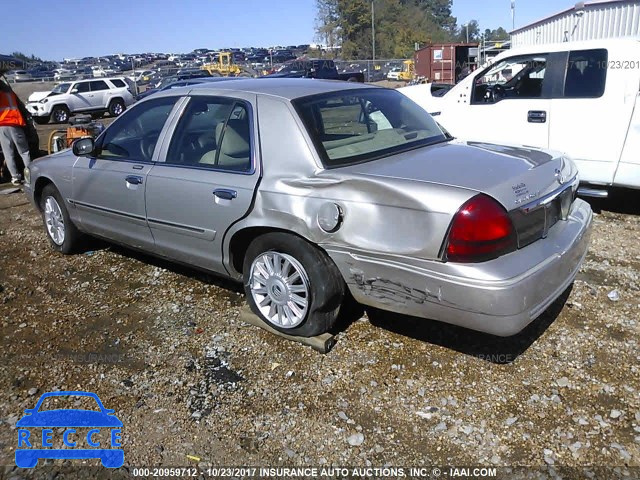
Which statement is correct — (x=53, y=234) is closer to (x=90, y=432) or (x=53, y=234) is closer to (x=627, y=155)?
(x=90, y=432)

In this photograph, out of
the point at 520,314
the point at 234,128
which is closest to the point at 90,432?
the point at 234,128

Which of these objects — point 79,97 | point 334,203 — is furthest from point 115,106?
point 334,203

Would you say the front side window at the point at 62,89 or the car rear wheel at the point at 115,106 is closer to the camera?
the front side window at the point at 62,89

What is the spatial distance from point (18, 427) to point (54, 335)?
105 centimetres

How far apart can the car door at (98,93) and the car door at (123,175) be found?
19.9 metres

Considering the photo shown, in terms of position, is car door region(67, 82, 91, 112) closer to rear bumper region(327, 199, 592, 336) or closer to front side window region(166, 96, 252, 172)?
front side window region(166, 96, 252, 172)

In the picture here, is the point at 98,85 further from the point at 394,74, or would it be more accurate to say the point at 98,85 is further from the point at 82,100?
the point at 394,74

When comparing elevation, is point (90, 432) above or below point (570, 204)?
below

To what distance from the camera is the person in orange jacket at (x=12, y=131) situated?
8781 mm

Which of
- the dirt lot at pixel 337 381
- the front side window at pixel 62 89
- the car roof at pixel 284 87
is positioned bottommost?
the dirt lot at pixel 337 381

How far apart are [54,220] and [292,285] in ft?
10.5

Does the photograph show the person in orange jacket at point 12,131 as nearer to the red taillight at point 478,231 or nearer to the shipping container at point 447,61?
the red taillight at point 478,231

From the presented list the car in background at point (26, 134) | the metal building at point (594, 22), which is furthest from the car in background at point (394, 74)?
the car in background at point (26, 134)

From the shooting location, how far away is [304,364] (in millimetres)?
3322
